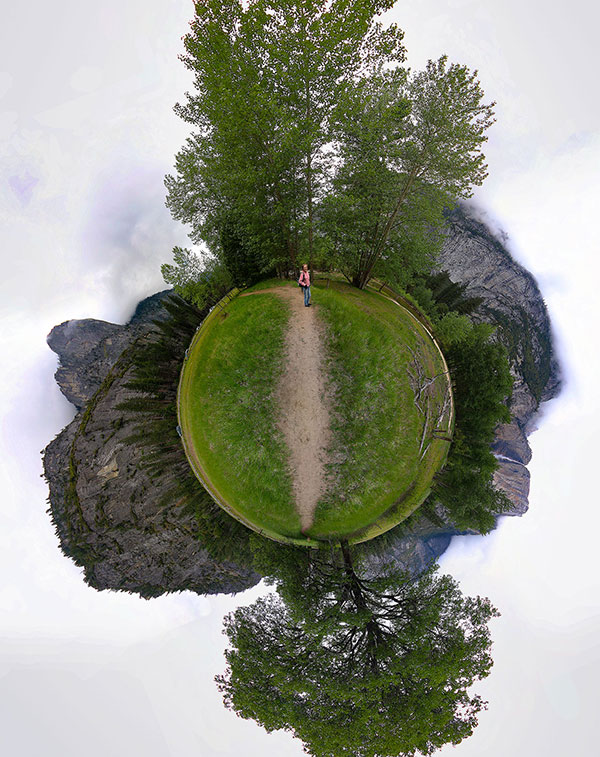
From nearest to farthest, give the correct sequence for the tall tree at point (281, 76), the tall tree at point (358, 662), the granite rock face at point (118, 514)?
1. the tall tree at point (281, 76)
2. the tall tree at point (358, 662)
3. the granite rock face at point (118, 514)

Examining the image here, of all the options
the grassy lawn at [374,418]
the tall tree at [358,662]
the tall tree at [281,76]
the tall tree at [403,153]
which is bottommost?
the tall tree at [358,662]

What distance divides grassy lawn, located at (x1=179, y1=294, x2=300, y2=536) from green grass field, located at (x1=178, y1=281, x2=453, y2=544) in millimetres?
49

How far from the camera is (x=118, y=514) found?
18.7 metres

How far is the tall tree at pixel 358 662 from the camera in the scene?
11930 mm

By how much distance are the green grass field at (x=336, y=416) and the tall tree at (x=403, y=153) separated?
3833 millimetres

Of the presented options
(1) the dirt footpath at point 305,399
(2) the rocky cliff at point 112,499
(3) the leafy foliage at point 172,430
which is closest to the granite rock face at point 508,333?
(2) the rocky cliff at point 112,499

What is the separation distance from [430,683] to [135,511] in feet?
53.1

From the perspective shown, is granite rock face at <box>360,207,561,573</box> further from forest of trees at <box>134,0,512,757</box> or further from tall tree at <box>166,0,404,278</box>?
tall tree at <box>166,0,404,278</box>

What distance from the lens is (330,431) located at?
49.1 ft

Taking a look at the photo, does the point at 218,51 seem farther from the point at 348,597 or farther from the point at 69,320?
the point at 69,320

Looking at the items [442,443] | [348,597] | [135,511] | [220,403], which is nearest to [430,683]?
[348,597]

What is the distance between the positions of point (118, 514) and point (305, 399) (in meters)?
13.3

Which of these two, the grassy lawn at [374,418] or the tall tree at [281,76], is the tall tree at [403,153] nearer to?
the tall tree at [281,76]

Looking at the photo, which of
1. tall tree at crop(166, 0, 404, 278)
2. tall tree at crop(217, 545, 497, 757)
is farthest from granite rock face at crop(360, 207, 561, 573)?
tall tree at crop(166, 0, 404, 278)
